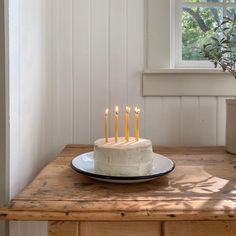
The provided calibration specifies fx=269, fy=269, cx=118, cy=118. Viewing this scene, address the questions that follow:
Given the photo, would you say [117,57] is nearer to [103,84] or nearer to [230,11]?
[103,84]

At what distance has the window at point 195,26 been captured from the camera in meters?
1.13

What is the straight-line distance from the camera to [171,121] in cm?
108

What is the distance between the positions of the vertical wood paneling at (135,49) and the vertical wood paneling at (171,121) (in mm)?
105

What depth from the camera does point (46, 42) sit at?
0.98 m

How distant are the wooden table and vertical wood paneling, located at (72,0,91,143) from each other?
18.6 inches

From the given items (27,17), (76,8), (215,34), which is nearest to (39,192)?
(27,17)

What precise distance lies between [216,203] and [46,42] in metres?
0.78

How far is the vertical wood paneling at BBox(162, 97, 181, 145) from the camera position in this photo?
108 cm

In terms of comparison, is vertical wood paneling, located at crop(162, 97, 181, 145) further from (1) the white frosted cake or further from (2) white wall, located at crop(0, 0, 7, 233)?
(2) white wall, located at crop(0, 0, 7, 233)

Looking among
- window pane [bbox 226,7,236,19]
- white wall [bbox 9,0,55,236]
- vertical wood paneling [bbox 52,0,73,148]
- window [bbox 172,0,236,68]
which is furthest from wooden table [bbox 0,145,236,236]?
window pane [bbox 226,7,236,19]

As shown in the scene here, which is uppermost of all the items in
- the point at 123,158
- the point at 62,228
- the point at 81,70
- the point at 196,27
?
the point at 196,27

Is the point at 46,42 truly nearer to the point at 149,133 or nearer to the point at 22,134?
the point at 22,134

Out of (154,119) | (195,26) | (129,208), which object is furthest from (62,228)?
(195,26)

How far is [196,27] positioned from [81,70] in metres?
0.52
